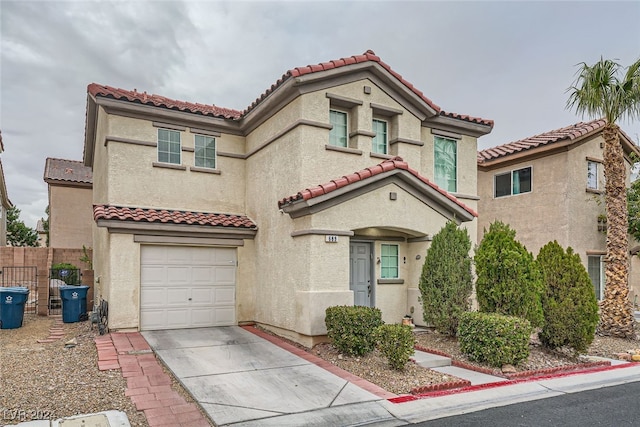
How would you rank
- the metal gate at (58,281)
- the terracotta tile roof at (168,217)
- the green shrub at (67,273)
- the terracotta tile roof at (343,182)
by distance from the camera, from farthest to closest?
1. the green shrub at (67,273)
2. the metal gate at (58,281)
3. the terracotta tile roof at (168,217)
4. the terracotta tile roof at (343,182)

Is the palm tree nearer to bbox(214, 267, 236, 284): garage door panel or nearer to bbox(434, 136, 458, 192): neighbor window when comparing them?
bbox(434, 136, 458, 192): neighbor window

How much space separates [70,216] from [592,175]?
2506 cm

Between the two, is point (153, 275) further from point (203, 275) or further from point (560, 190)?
point (560, 190)

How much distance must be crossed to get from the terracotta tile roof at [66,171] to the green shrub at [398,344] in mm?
20963

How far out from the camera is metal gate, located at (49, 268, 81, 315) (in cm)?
1466

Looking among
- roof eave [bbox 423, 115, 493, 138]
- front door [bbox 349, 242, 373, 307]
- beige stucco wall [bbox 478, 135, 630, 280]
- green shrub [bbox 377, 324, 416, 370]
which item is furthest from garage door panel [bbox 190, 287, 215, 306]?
beige stucco wall [bbox 478, 135, 630, 280]

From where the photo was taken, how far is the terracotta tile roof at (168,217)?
428 inches

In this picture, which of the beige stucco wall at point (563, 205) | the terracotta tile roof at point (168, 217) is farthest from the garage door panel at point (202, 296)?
the beige stucco wall at point (563, 205)

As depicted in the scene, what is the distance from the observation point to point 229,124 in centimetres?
1328

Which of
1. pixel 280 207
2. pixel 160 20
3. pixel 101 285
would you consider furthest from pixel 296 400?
pixel 160 20

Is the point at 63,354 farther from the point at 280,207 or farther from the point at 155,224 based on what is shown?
the point at 280,207

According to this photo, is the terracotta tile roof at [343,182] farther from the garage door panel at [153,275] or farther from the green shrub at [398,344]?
the garage door panel at [153,275]

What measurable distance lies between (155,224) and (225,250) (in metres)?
2.21

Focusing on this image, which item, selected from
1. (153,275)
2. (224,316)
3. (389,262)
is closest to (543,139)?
(389,262)
